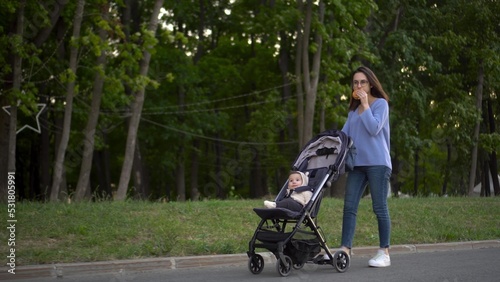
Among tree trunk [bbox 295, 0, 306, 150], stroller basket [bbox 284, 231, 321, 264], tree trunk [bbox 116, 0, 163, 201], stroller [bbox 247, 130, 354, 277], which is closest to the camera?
stroller [bbox 247, 130, 354, 277]

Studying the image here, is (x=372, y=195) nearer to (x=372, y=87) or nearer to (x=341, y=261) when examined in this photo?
(x=341, y=261)

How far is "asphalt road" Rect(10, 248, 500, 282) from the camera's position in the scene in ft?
28.9

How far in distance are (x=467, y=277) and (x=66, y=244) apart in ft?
17.1

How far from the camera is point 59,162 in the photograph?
70.3ft

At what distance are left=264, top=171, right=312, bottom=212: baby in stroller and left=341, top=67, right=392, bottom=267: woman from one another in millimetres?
645

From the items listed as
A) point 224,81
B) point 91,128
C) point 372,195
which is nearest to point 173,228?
point 372,195

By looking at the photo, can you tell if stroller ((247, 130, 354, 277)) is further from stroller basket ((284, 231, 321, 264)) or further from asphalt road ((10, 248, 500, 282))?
asphalt road ((10, 248, 500, 282))

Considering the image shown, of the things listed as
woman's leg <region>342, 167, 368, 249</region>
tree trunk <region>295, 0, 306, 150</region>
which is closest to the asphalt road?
woman's leg <region>342, 167, 368, 249</region>

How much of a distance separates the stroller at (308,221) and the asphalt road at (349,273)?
158mm

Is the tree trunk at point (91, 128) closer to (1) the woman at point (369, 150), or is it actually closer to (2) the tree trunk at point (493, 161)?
(1) the woman at point (369, 150)

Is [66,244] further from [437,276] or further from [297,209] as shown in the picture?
[437,276]

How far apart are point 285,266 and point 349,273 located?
84 centimetres

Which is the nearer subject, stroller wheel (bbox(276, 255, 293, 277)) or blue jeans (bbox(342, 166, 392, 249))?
stroller wheel (bbox(276, 255, 293, 277))

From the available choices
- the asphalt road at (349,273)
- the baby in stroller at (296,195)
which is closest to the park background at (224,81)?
the asphalt road at (349,273)
